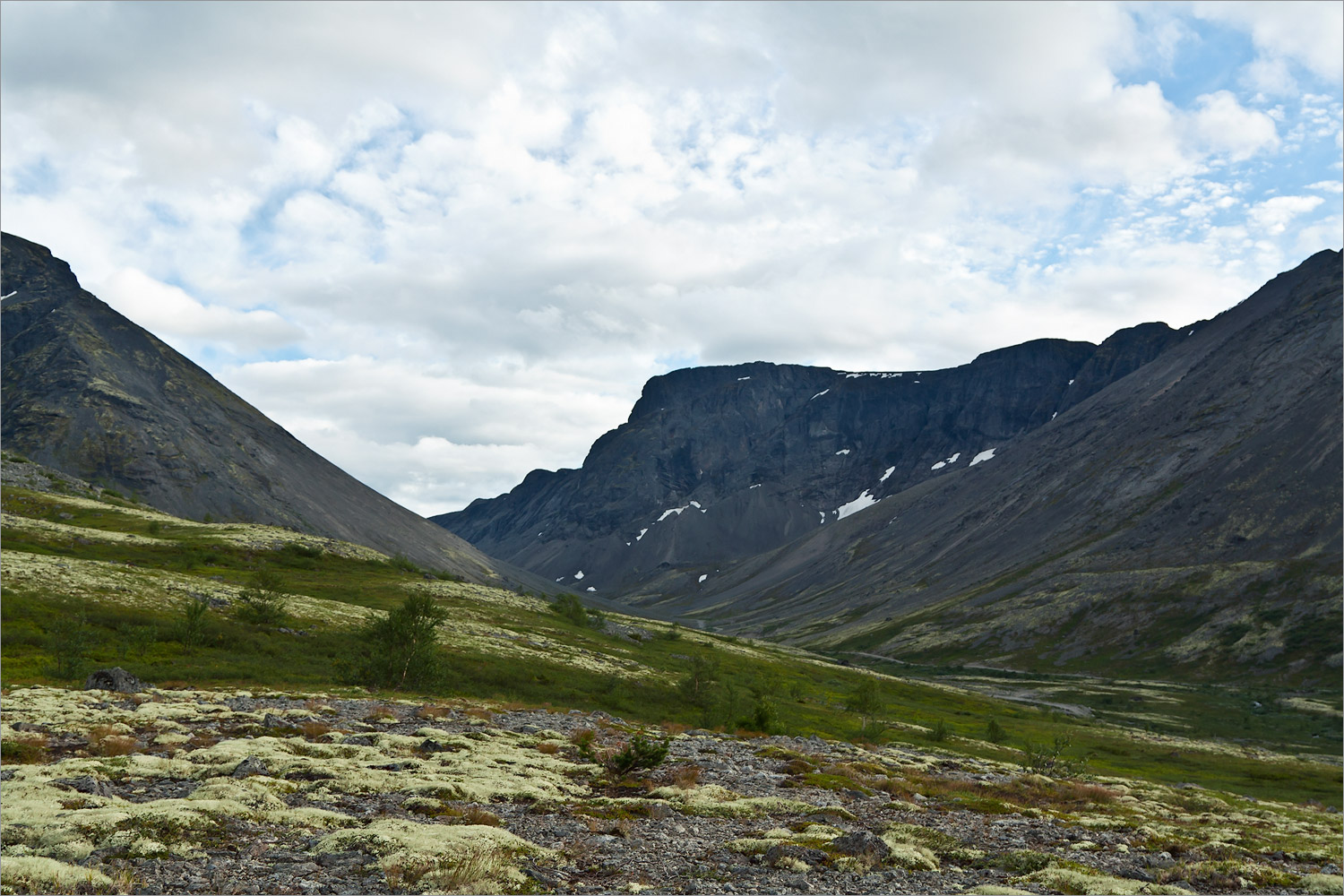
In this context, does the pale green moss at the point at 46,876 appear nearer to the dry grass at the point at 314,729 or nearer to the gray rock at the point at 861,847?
the gray rock at the point at 861,847

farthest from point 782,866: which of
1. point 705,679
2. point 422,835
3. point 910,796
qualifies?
point 705,679

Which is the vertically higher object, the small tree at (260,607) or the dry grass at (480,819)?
the dry grass at (480,819)

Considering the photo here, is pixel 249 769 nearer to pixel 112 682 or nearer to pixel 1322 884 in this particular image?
pixel 112 682

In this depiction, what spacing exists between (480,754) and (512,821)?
11.0 meters

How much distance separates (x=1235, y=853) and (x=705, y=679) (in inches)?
2577

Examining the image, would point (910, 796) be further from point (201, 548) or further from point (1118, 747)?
point (201, 548)

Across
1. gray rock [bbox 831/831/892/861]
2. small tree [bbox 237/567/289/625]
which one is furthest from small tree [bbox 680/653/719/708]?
gray rock [bbox 831/831/892/861]

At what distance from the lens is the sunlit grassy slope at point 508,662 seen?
68688mm

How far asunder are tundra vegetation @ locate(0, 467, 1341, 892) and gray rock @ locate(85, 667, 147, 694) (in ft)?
8.09

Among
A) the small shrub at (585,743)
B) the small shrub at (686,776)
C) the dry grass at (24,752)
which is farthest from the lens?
the small shrub at (585,743)

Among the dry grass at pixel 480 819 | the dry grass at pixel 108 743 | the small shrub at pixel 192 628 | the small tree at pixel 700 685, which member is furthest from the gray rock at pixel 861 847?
the small shrub at pixel 192 628

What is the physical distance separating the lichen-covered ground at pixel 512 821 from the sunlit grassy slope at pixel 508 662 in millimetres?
25924

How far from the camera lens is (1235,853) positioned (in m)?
26.5

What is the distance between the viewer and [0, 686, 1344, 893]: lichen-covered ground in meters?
17.9
